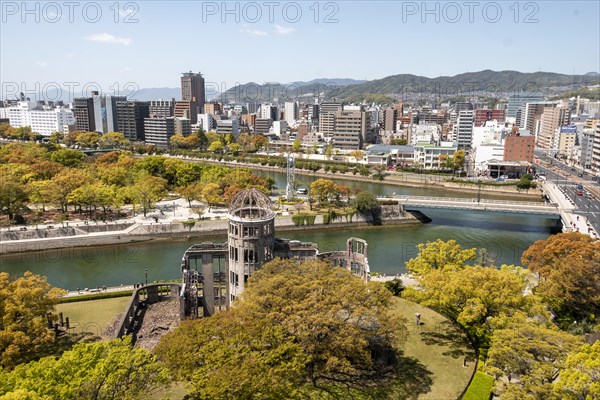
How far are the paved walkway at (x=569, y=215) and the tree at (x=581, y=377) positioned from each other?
123 feet

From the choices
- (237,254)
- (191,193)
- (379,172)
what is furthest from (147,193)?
(379,172)

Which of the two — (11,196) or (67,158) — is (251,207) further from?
(67,158)

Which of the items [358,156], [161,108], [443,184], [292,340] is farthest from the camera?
[161,108]

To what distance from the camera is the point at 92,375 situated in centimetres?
1731

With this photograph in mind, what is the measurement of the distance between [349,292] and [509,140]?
89.9 metres

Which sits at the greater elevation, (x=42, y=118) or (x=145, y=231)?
(x=42, y=118)

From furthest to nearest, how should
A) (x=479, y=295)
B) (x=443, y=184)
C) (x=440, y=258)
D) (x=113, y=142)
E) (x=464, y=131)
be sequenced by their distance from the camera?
(x=464, y=131)
(x=113, y=142)
(x=443, y=184)
(x=440, y=258)
(x=479, y=295)

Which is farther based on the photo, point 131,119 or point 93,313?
point 131,119

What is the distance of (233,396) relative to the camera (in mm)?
18359

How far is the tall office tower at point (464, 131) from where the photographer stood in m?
129

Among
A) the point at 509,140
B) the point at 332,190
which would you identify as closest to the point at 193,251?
the point at 332,190

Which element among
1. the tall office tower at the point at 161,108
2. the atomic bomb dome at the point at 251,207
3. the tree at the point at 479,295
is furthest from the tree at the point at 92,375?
the tall office tower at the point at 161,108

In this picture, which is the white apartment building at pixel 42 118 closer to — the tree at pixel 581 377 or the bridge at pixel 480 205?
the bridge at pixel 480 205

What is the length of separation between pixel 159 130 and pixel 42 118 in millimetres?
49041
